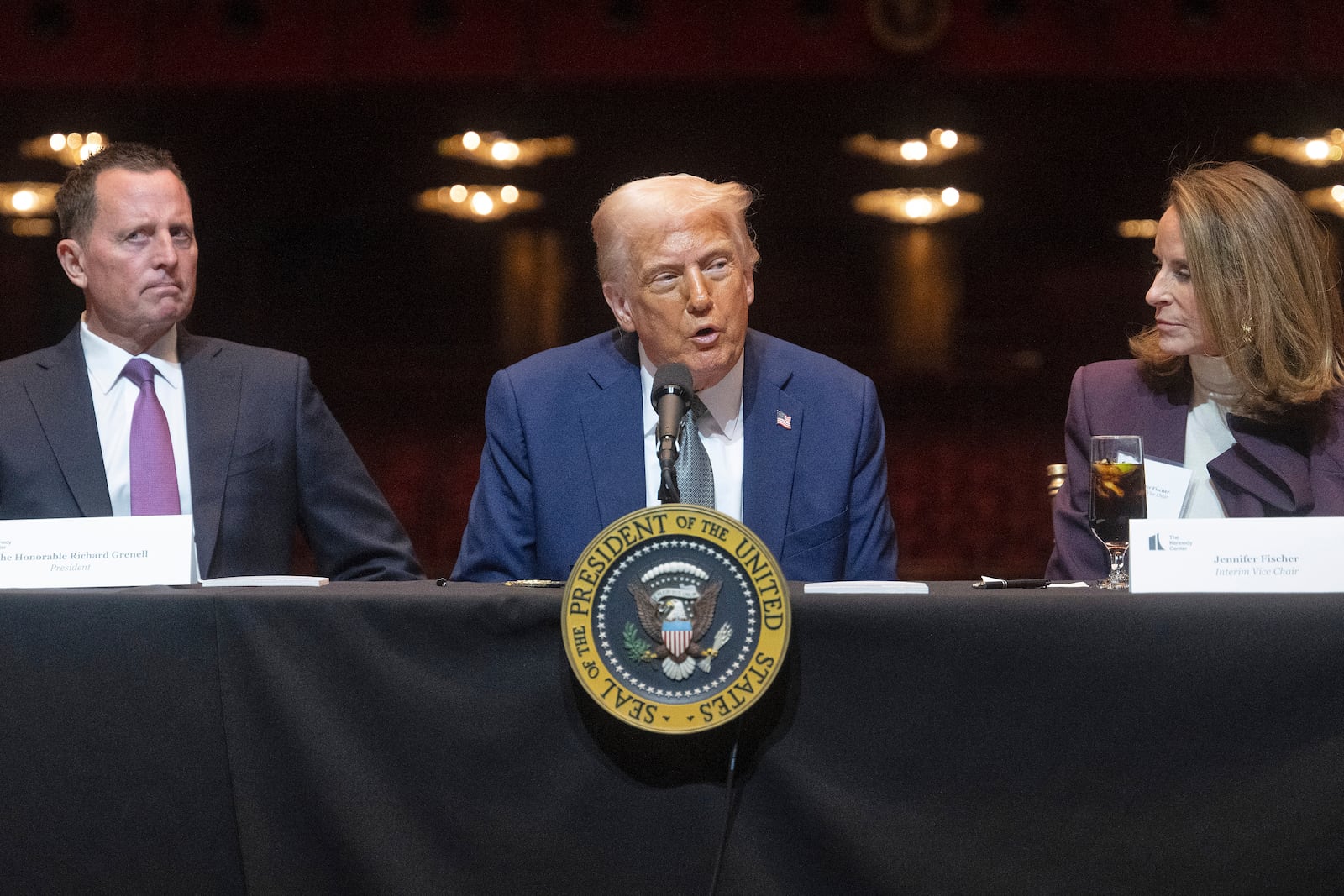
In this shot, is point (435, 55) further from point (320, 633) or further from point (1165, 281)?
point (320, 633)

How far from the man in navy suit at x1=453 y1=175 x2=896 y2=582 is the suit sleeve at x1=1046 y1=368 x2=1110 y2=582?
0.28 meters

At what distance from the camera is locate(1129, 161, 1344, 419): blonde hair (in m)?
1.95

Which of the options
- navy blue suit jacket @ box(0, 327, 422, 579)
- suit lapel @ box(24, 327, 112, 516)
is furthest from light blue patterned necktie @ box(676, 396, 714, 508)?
suit lapel @ box(24, 327, 112, 516)

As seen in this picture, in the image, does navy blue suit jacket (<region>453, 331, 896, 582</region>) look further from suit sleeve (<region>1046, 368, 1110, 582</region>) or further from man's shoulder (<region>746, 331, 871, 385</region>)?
suit sleeve (<region>1046, 368, 1110, 582</region>)

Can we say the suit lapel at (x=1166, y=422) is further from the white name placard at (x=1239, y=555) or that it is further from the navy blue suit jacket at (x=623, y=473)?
the white name placard at (x=1239, y=555)

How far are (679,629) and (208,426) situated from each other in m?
1.39

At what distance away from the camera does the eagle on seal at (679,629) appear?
1.20 meters

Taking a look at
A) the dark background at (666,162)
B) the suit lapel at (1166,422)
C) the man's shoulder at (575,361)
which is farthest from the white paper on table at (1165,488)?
the dark background at (666,162)

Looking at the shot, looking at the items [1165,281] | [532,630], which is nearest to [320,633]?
[532,630]

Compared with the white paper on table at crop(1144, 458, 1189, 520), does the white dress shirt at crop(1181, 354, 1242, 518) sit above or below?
above

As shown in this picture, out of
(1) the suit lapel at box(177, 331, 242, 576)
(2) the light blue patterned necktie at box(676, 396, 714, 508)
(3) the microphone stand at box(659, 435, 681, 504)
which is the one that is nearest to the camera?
(3) the microphone stand at box(659, 435, 681, 504)

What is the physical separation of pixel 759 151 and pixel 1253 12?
7.49 feet

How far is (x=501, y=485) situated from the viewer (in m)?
2.02

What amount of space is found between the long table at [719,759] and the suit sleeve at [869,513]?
695 mm
